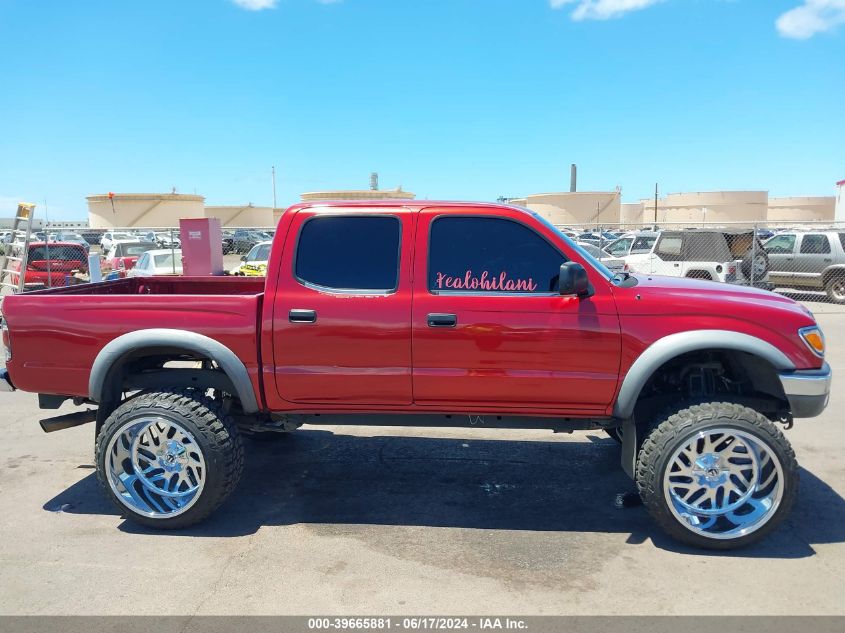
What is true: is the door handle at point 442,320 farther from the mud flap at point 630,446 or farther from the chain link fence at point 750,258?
the chain link fence at point 750,258

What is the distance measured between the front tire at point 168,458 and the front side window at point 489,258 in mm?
1677

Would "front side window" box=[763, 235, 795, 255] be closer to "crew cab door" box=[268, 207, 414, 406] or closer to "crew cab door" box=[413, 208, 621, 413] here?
"crew cab door" box=[413, 208, 621, 413]

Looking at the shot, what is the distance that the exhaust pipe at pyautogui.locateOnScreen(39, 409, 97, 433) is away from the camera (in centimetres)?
434

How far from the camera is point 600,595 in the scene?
3311 millimetres

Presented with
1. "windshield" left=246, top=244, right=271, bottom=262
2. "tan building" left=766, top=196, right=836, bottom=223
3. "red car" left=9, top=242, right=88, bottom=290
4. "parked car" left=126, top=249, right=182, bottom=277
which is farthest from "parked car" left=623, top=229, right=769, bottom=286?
"tan building" left=766, top=196, right=836, bottom=223

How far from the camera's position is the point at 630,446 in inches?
160

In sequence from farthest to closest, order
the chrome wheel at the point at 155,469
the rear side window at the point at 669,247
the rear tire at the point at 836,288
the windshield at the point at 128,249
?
the windshield at the point at 128,249 → the rear tire at the point at 836,288 → the rear side window at the point at 669,247 → the chrome wheel at the point at 155,469

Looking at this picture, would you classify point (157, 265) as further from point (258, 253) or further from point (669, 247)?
point (669, 247)

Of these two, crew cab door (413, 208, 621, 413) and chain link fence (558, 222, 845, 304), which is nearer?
crew cab door (413, 208, 621, 413)

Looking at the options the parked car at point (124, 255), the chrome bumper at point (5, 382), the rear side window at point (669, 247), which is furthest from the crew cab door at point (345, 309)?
the parked car at point (124, 255)

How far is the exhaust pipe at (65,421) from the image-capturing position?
4.34 meters

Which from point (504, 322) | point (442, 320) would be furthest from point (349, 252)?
point (504, 322)

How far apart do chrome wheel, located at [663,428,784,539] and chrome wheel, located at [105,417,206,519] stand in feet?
9.65
